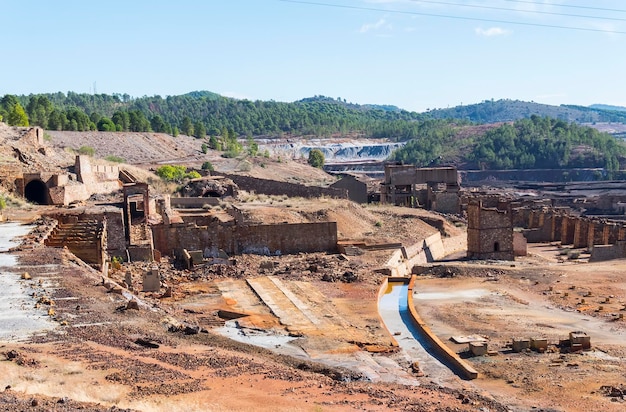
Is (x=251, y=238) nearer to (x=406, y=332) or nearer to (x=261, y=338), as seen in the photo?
(x=406, y=332)

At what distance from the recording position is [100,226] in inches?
1017

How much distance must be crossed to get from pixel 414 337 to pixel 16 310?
11.4m

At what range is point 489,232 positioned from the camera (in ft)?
132

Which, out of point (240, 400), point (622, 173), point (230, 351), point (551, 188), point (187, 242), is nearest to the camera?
point (240, 400)

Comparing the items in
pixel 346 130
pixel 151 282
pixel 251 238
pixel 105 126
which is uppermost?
pixel 105 126

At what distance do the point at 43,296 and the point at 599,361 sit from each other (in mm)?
12742

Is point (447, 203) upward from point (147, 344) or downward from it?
downward

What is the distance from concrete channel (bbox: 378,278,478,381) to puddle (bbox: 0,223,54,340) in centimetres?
830

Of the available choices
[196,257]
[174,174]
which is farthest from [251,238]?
[174,174]

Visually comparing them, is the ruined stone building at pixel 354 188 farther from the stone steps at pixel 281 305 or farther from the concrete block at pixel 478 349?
the concrete block at pixel 478 349

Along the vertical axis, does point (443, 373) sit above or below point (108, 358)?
below

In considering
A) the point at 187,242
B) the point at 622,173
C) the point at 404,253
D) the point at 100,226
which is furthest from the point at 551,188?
the point at 100,226

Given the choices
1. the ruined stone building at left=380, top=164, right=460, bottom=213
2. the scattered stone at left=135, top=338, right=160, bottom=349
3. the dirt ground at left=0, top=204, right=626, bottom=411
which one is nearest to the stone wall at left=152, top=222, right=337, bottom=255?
the dirt ground at left=0, top=204, right=626, bottom=411

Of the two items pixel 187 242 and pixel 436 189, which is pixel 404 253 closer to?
pixel 187 242
